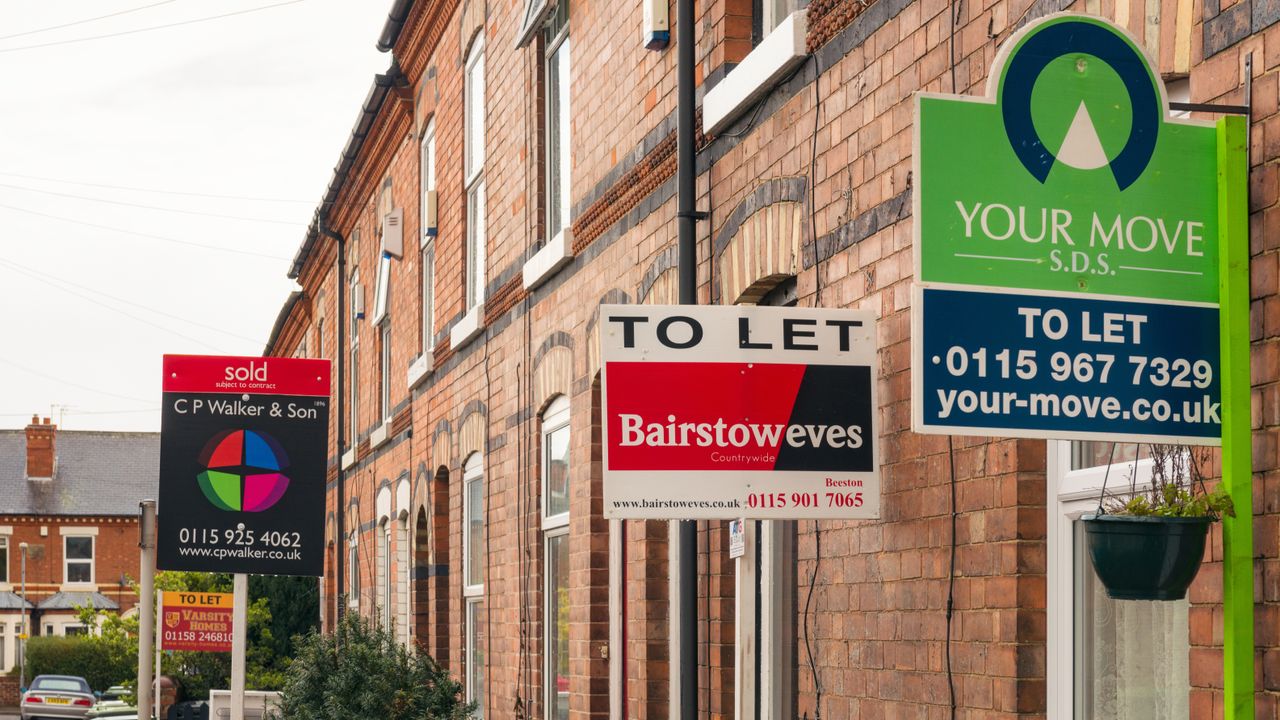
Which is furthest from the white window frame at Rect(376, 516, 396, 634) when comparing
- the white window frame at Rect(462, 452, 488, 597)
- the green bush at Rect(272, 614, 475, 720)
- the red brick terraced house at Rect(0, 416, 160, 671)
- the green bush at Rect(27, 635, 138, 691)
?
the red brick terraced house at Rect(0, 416, 160, 671)

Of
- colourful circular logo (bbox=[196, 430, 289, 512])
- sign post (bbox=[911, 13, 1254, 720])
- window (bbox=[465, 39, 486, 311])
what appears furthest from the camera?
window (bbox=[465, 39, 486, 311])

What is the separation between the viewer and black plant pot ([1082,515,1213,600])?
361 cm

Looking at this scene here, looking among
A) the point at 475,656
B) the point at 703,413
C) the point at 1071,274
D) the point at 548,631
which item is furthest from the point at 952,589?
the point at 475,656

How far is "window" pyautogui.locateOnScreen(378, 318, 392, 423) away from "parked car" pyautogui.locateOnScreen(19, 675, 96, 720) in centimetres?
2399

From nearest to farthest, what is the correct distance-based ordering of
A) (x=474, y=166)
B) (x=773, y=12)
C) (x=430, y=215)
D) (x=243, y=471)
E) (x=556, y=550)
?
(x=773, y=12) < (x=243, y=471) < (x=556, y=550) < (x=474, y=166) < (x=430, y=215)

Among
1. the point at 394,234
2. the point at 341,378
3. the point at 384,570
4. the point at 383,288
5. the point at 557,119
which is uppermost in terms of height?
the point at 394,234

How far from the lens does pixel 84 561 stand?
69.8 meters

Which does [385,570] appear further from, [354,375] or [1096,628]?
[1096,628]

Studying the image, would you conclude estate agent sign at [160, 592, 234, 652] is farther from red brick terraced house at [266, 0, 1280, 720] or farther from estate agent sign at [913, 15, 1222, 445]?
→ estate agent sign at [913, 15, 1222, 445]

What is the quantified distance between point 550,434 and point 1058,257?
774 cm

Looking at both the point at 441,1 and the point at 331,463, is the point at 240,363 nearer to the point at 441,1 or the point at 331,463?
the point at 441,1

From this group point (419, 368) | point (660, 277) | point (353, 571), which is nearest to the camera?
point (660, 277)

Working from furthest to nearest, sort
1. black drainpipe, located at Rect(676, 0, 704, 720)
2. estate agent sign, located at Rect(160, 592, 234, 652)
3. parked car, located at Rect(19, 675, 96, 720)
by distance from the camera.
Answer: parked car, located at Rect(19, 675, 96, 720)
estate agent sign, located at Rect(160, 592, 234, 652)
black drainpipe, located at Rect(676, 0, 704, 720)

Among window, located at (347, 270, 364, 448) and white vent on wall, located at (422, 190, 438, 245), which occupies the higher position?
white vent on wall, located at (422, 190, 438, 245)
